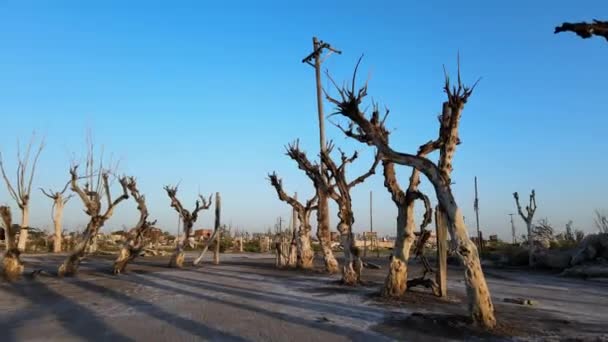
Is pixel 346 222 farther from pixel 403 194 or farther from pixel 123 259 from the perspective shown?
pixel 123 259

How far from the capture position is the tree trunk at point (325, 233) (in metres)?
17.6

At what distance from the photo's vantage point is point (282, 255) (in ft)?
68.6

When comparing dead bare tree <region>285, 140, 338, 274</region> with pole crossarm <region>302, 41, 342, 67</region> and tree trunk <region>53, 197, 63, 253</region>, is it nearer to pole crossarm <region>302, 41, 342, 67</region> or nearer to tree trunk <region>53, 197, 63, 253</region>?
pole crossarm <region>302, 41, 342, 67</region>

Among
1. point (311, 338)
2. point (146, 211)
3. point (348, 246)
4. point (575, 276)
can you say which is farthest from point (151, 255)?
point (311, 338)

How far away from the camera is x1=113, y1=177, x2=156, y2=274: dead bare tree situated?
17.6 metres

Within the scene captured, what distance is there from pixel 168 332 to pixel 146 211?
41.6 feet

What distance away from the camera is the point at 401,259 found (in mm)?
10344

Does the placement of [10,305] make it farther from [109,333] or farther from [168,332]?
[168,332]

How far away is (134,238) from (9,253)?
4.45 meters

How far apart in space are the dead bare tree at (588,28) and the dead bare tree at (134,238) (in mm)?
16746

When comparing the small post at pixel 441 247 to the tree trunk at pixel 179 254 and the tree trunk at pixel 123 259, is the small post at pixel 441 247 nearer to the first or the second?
the tree trunk at pixel 123 259

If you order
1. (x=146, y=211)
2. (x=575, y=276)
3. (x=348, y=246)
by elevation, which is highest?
(x=146, y=211)

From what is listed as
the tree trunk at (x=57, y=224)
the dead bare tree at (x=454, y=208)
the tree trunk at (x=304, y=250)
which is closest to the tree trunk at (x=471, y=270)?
the dead bare tree at (x=454, y=208)

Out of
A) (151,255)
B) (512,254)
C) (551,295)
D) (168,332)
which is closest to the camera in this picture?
(168,332)
